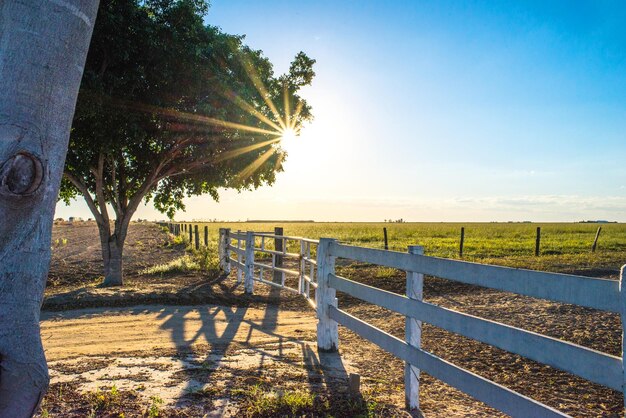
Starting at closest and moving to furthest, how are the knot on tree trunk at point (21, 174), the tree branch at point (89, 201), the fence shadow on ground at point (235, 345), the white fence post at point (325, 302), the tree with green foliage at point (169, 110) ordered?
the knot on tree trunk at point (21, 174), the fence shadow on ground at point (235, 345), the white fence post at point (325, 302), the tree with green foliage at point (169, 110), the tree branch at point (89, 201)

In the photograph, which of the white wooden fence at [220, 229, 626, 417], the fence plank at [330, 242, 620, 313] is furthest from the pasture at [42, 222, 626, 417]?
the fence plank at [330, 242, 620, 313]

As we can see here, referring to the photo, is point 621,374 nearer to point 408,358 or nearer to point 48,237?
point 408,358

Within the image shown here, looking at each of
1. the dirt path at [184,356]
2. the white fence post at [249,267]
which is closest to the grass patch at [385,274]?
the white fence post at [249,267]

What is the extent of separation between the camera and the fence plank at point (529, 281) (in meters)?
2.76

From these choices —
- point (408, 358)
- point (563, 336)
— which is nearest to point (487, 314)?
point (563, 336)

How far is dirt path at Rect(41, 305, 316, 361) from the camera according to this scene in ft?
23.3

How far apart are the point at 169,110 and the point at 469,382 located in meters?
11.3

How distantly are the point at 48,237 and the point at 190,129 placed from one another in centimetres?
1164

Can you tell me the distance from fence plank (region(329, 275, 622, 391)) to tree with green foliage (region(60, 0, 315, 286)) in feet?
31.6

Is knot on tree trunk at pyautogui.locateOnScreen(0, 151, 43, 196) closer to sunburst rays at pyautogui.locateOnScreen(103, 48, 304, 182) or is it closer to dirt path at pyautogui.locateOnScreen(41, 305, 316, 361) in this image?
dirt path at pyautogui.locateOnScreen(41, 305, 316, 361)

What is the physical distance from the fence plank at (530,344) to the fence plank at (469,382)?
→ 28 cm

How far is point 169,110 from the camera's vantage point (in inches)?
521

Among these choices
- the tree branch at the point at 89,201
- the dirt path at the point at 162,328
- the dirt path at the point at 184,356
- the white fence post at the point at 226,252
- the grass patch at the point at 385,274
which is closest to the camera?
the dirt path at the point at 184,356

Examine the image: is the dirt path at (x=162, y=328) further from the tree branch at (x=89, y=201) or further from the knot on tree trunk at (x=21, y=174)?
the tree branch at (x=89, y=201)
